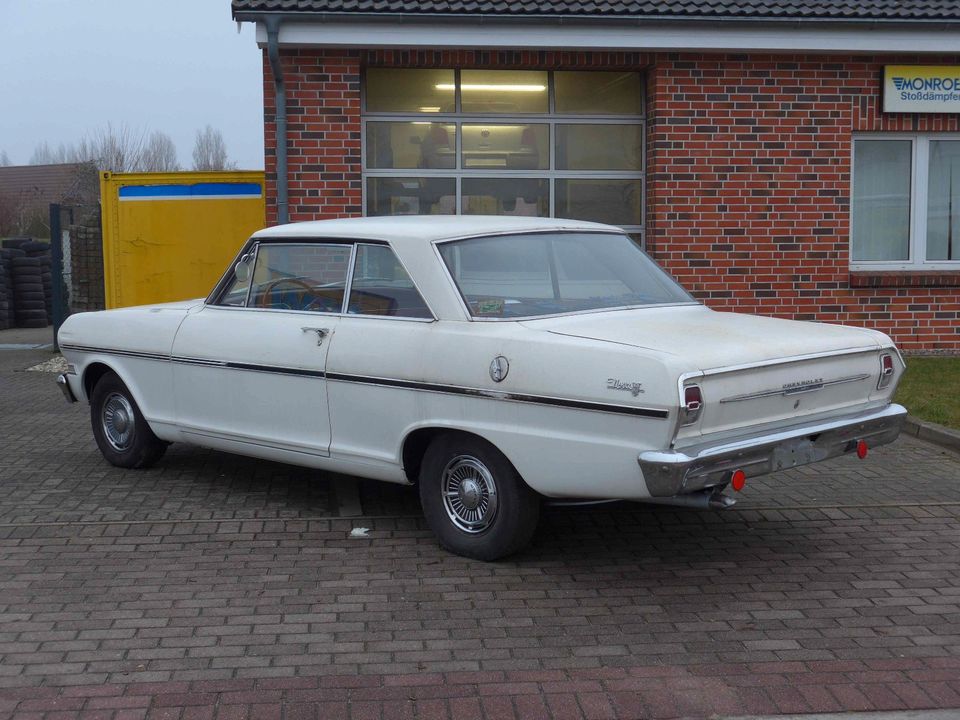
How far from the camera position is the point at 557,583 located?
519cm

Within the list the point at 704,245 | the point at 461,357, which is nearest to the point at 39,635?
the point at 461,357

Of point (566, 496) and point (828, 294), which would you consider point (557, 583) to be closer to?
point (566, 496)

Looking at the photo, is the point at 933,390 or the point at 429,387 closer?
the point at 429,387

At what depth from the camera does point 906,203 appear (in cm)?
1259

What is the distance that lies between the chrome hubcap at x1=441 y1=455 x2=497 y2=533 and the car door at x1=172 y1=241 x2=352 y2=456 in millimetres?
796

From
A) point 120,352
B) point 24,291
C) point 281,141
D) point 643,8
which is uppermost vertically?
point 643,8

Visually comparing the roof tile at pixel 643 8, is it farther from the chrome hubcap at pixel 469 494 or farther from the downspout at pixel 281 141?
the chrome hubcap at pixel 469 494

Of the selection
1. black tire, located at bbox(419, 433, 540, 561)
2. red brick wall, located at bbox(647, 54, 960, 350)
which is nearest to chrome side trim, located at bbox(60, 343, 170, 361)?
black tire, located at bbox(419, 433, 540, 561)

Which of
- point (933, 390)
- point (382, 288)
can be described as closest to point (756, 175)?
point (933, 390)

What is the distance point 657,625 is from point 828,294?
8285mm

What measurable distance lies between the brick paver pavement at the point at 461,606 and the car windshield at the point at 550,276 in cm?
116

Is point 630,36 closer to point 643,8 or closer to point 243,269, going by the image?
point 643,8

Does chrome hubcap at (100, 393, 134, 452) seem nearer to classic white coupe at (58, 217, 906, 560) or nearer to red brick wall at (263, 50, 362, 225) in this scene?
classic white coupe at (58, 217, 906, 560)

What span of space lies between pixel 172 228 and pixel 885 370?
9148mm
